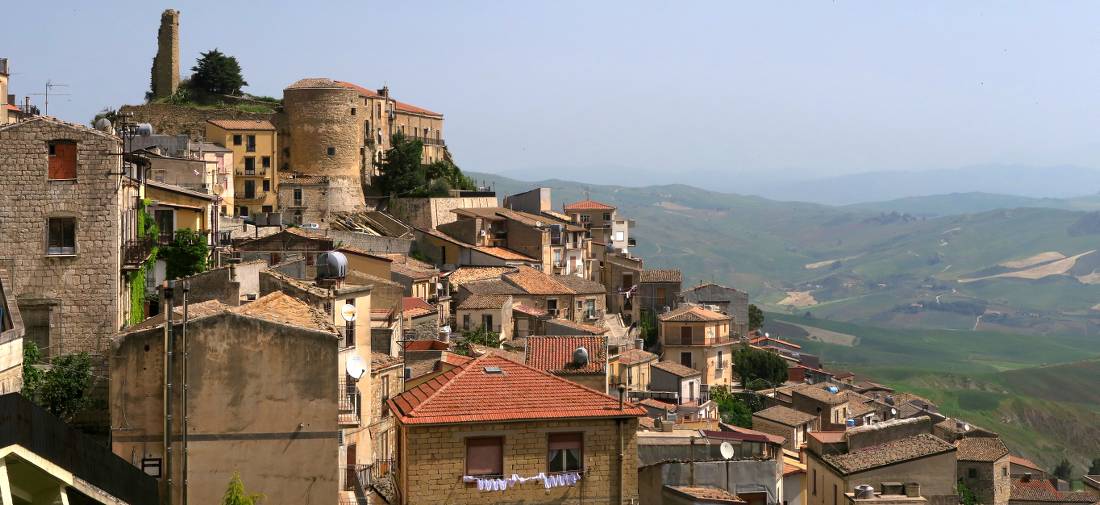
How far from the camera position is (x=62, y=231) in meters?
23.0

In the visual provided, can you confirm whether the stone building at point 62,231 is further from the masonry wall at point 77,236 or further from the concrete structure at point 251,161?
the concrete structure at point 251,161

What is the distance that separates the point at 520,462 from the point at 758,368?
54.4 m

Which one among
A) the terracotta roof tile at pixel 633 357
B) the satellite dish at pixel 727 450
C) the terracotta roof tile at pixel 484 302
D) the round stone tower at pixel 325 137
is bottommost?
the terracotta roof tile at pixel 633 357

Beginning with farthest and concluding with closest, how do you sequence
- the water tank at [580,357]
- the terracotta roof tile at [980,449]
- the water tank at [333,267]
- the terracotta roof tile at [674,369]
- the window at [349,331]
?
the terracotta roof tile at [674,369], the terracotta roof tile at [980,449], the water tank at [580,357], the water tank at [333,267], the window at [349,331]

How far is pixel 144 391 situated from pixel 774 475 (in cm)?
1006

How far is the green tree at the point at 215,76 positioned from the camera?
262 ft

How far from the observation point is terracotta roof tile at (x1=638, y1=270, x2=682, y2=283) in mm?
77188

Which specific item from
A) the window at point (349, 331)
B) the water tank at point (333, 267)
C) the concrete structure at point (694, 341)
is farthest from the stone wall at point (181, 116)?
the window at point (349, 331)

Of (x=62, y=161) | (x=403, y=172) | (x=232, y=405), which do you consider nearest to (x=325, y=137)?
(x=403, y=172)

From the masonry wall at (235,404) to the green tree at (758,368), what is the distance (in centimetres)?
5471

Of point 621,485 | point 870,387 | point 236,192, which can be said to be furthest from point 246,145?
point 621,485

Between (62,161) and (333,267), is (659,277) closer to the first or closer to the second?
(333,267)

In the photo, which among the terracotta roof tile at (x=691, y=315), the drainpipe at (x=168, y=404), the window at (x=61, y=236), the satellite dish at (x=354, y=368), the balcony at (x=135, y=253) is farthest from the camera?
the terracotta roof tile at (x=691, y=315)

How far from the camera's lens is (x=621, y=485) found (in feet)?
64.5
